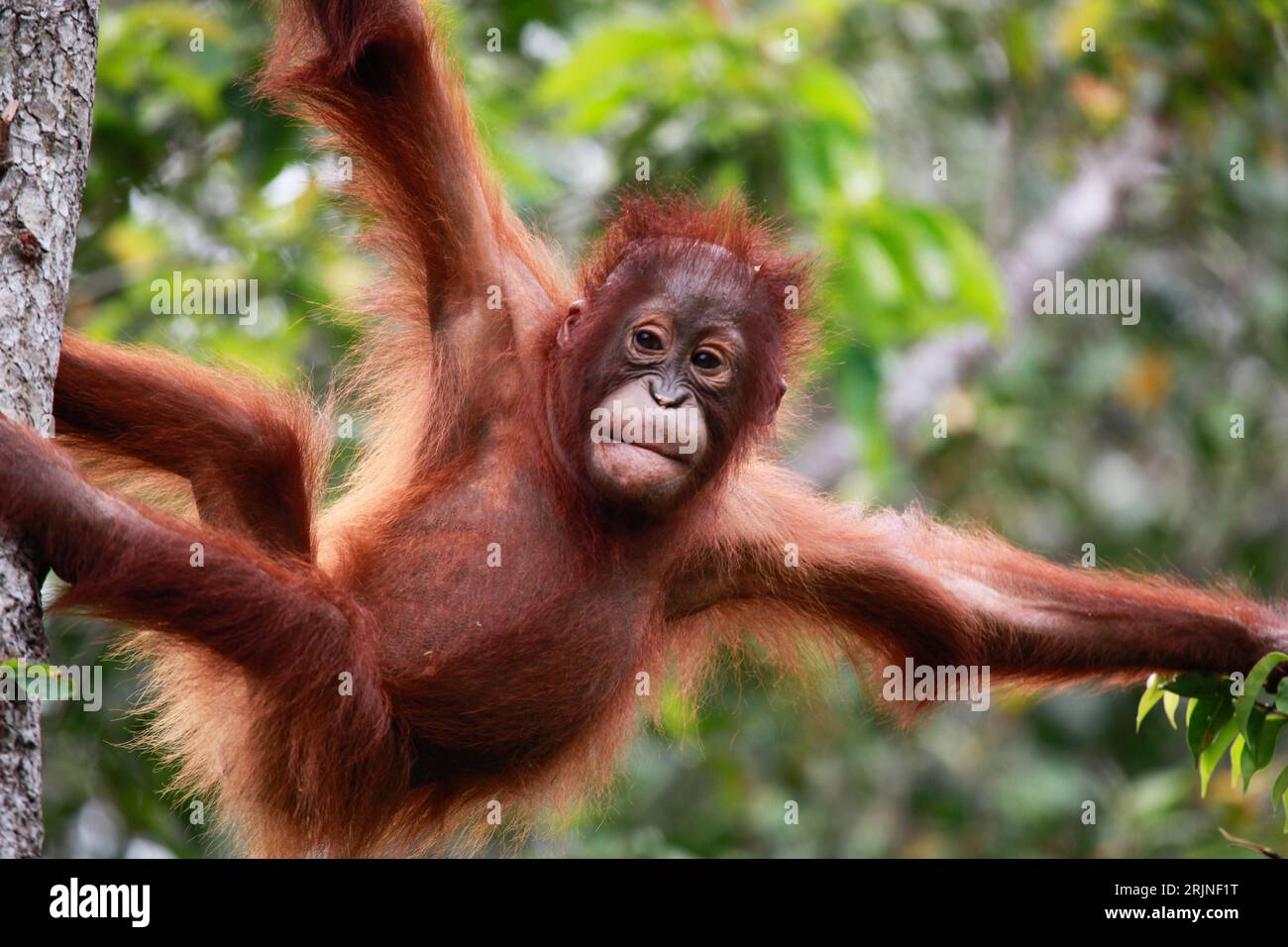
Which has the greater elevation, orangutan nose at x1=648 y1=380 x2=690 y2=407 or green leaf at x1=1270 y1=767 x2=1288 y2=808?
orangutan nose at x1=648 y1=380 x2=690 y2=407

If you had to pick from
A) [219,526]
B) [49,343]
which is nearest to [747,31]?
[219,526]

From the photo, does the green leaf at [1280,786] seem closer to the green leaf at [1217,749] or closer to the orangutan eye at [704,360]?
the green leaf at [1217,749]

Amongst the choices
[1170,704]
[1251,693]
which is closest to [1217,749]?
[1251,693]

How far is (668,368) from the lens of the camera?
4.08 meters

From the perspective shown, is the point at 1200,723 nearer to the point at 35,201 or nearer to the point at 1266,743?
the point at 1266,743

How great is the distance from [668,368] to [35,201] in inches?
69.2

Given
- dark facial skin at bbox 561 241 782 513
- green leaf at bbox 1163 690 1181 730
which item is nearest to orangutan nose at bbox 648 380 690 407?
dark facial skin at bbox 561 241 782 513

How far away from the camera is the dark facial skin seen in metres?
3.94

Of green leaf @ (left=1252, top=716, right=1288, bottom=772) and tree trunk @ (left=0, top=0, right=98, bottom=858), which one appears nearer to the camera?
tree trunk @ (left=0, top=0, right=98, bottom=858)

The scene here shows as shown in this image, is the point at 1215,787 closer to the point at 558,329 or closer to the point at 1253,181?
the point at 1253,181

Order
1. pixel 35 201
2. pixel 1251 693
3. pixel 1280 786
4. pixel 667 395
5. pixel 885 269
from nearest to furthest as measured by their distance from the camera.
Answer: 1. pixel 35 201
2. pixel 1280 786
3. pixel 1251 693
4. pixel 667 395
5. pixel 885 269

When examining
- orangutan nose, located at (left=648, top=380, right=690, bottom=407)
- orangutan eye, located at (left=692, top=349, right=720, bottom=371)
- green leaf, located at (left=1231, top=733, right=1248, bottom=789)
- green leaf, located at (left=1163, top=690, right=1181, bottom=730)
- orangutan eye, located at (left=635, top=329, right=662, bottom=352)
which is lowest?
green leaf, located at (left=1231, top=733, right=1248, bottom=789)

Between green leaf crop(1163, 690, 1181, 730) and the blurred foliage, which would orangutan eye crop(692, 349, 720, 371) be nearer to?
the blurred foliage
